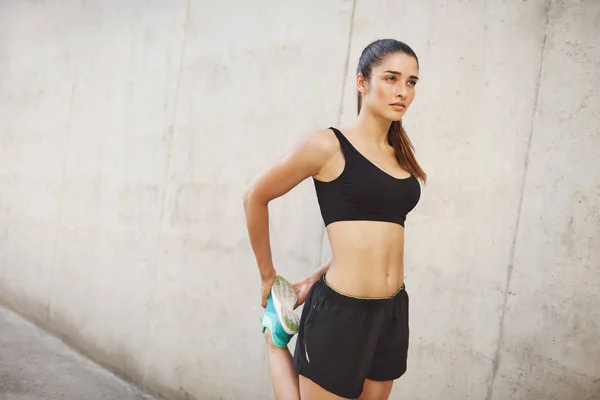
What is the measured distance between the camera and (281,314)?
1316 mm

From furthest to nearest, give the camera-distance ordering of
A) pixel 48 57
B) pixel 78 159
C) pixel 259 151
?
pixel 48 57, pixel 78 159, pixel 259 151

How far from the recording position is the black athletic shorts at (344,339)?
3.94 feet

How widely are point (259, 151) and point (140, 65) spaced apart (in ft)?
3.84

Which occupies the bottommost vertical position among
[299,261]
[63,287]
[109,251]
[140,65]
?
[63,287]

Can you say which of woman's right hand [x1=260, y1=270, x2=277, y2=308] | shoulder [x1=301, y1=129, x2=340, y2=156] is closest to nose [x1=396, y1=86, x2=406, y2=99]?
shoulder [x1=301, y1=129, x2=340, y2=156]

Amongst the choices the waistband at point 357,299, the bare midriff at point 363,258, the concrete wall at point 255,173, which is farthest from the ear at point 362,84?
the concrete wall at point 255,173

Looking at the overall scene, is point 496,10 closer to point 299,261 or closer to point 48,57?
point 299,261

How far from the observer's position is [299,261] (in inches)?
89.2

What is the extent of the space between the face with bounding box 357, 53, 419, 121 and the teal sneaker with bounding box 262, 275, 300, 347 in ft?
1.88

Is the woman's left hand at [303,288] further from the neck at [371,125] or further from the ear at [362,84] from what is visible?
the ear at [362,84]

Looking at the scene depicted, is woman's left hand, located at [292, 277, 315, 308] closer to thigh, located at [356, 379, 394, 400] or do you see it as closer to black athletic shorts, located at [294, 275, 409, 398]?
black athletic shorts, located at [294, 275, 409, 398]

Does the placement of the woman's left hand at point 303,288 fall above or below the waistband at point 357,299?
below

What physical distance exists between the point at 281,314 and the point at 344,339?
20cm

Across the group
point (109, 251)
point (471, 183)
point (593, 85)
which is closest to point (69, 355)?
point (109, 251)
